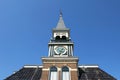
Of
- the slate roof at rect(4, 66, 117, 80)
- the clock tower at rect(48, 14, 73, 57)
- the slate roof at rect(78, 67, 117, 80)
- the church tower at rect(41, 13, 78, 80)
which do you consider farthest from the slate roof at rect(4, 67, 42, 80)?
the slate roof at rect(78, 67, 117, 80)

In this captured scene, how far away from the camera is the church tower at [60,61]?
34.0 meters

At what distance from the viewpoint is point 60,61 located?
35.2 meters

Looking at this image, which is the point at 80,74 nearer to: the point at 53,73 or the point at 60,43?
the point at 53,73

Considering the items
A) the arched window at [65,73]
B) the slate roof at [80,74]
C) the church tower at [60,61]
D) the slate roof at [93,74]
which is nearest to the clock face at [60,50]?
the church tower at [60,61]

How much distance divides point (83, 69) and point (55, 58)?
5657 millimetres

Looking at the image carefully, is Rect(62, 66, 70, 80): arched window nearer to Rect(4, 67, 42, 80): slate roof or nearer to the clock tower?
the clock tower

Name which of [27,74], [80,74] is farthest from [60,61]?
[27,74]

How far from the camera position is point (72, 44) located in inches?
1474

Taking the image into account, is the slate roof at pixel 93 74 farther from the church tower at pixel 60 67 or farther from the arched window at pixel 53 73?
the arched window at pixel 53 73

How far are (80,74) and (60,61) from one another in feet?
12.2

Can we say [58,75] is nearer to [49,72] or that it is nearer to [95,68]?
[49,72]

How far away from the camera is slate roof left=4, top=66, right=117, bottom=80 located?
3472 cm

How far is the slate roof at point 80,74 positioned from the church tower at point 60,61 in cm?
164

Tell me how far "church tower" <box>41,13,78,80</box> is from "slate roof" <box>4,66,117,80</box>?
1.64 meters
